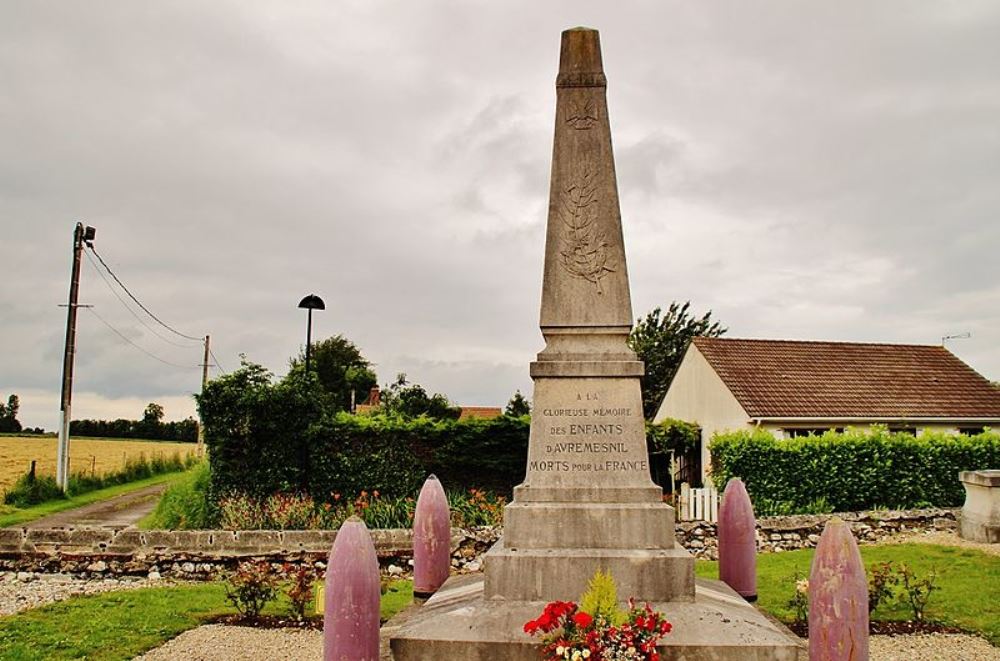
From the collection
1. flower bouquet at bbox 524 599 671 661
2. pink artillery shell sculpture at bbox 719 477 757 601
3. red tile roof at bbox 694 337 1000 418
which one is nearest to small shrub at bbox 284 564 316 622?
pink artillery shell sculpture at bbox 719 477 757 601

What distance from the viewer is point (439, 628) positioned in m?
5.27

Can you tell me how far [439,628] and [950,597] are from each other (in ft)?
25.7

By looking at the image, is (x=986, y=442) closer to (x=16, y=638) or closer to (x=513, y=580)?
(x=513, y=580)

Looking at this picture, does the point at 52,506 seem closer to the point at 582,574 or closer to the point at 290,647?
the point at 290,647

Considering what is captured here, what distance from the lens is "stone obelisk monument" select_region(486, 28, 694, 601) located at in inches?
227

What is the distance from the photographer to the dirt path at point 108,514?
16734mm

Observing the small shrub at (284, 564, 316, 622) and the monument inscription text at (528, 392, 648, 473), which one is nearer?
the monument inscription text at (528, 392, 648, 473)

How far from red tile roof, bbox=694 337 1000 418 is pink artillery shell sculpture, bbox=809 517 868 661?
61.0 ft

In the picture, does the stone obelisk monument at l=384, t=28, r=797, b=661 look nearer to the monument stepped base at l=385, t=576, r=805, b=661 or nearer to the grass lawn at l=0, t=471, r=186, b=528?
the monument stepped base at l=385, t=576, r=805, b=661

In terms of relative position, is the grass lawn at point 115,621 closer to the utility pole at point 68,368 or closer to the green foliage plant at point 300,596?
the green foliage plant at point 300,596

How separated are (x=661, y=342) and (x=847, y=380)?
63.6 ft

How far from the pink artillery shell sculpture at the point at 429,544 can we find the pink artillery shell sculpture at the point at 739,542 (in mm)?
2448

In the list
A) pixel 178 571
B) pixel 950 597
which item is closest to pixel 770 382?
pixel 950 597

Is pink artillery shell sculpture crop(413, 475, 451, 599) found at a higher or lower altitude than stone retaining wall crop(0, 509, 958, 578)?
higher
